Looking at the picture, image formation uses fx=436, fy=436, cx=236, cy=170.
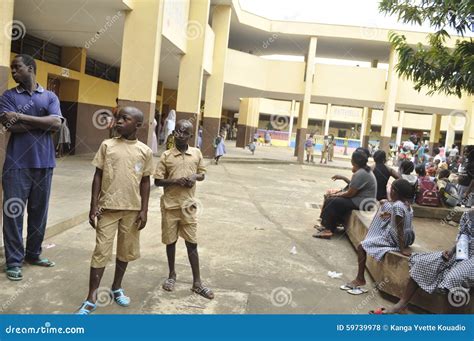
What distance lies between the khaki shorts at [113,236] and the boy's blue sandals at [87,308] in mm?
286

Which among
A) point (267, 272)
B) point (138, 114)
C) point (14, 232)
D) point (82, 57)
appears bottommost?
point (267, 272)

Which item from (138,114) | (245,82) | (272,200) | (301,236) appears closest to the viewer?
(138,114)

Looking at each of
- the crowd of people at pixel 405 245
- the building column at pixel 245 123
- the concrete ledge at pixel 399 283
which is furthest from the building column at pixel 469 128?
the concrete ledge at pixel 399 283

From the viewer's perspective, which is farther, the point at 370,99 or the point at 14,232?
the point at 370,99

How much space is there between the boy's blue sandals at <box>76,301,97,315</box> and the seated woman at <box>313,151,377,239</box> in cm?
388

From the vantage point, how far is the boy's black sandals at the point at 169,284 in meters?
3.88

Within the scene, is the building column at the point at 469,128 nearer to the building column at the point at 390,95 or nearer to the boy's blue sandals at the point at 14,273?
the building column at the point at 390,95

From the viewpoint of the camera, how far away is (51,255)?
14.9ft

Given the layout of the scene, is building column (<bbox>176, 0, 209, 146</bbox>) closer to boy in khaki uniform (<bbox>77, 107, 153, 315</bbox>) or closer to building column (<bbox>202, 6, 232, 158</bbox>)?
building column (<bbox>202, 6, 232, 158</bbox>)

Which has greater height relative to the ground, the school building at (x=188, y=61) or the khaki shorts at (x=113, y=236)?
the school building at (x=188, y=61)

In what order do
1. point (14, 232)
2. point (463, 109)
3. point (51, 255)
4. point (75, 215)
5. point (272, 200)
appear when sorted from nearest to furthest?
point (14, 232) → point (51, 255) → point (75, 215) → point (272, 200) → point (463, 109)
